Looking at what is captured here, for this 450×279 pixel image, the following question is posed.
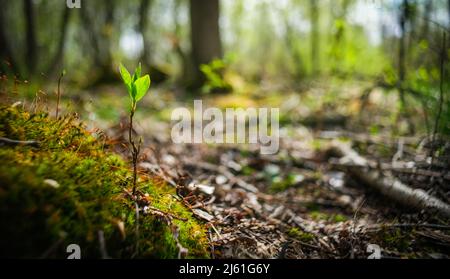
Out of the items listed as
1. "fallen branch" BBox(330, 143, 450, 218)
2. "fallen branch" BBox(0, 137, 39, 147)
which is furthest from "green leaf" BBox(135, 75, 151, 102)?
"fallen branch" BBox(330, 143, 450, 218)

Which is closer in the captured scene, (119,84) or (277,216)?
(277,216)

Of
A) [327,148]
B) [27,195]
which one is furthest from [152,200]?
[327,148]

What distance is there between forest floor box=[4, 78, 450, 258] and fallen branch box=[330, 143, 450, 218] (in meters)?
0.05

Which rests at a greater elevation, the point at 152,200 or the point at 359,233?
the point at 152,200

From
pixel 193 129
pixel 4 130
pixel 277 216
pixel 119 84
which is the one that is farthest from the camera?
pixel 119 84

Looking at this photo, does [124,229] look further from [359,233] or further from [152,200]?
[359,233]

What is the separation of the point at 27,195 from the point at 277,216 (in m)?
1.73

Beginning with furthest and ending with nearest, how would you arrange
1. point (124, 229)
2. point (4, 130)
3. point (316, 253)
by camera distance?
point (316, 253)
point (4, 130)
point (124, 229)

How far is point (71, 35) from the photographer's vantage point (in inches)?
1334

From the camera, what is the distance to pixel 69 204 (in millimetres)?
1290

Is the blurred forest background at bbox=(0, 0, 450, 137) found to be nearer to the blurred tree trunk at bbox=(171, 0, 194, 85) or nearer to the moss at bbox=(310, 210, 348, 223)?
the blurred tree trunk at bbox=(171, 0, 194, 85)

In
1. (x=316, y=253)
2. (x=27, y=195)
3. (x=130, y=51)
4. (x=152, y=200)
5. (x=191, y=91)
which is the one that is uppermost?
(x=130, y=51)

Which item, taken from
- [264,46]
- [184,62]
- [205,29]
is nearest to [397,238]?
[205,29]

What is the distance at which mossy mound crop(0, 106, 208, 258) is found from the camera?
1.15 m
